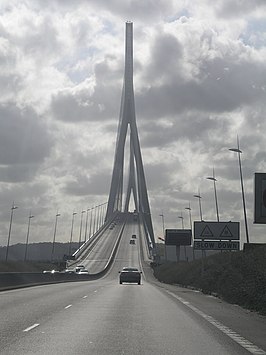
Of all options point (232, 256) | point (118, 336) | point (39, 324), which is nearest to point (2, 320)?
point (39, 324)

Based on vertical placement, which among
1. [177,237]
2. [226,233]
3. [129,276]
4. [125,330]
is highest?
[177,237]

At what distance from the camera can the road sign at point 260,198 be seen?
28328 millimetres

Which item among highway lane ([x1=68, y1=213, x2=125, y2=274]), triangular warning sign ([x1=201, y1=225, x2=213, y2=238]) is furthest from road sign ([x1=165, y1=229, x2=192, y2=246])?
triangular warning sign ([x1=201, y1=225, x2=213, y2=238])

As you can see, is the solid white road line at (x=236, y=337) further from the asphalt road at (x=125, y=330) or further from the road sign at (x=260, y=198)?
the road sign at (x=260, y=198)

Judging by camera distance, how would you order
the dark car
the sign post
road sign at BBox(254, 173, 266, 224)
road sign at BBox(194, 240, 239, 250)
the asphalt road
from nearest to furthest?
the asphalt road → road sign at BBox(254, 173, 266, 224) → road sign at BBox(194, 240, 239, 250) → the sign post → the dark car

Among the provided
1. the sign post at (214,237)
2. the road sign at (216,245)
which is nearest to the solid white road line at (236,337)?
the road sign at (216,245)

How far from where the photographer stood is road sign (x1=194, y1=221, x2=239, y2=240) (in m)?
51.0

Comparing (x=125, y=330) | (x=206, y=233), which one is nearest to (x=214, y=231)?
(x=206, y=233)

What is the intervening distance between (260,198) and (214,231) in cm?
2336

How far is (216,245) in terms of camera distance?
50.8 metres

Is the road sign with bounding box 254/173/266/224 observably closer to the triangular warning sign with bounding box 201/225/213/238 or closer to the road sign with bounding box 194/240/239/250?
the road sign with bounding box 194/240/239/250

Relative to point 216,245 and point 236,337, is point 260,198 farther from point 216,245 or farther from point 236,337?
point 216,245

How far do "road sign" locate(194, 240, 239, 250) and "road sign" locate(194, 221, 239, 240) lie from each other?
1.27ft

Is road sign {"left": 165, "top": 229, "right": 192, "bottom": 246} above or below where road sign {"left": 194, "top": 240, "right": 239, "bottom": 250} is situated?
above
